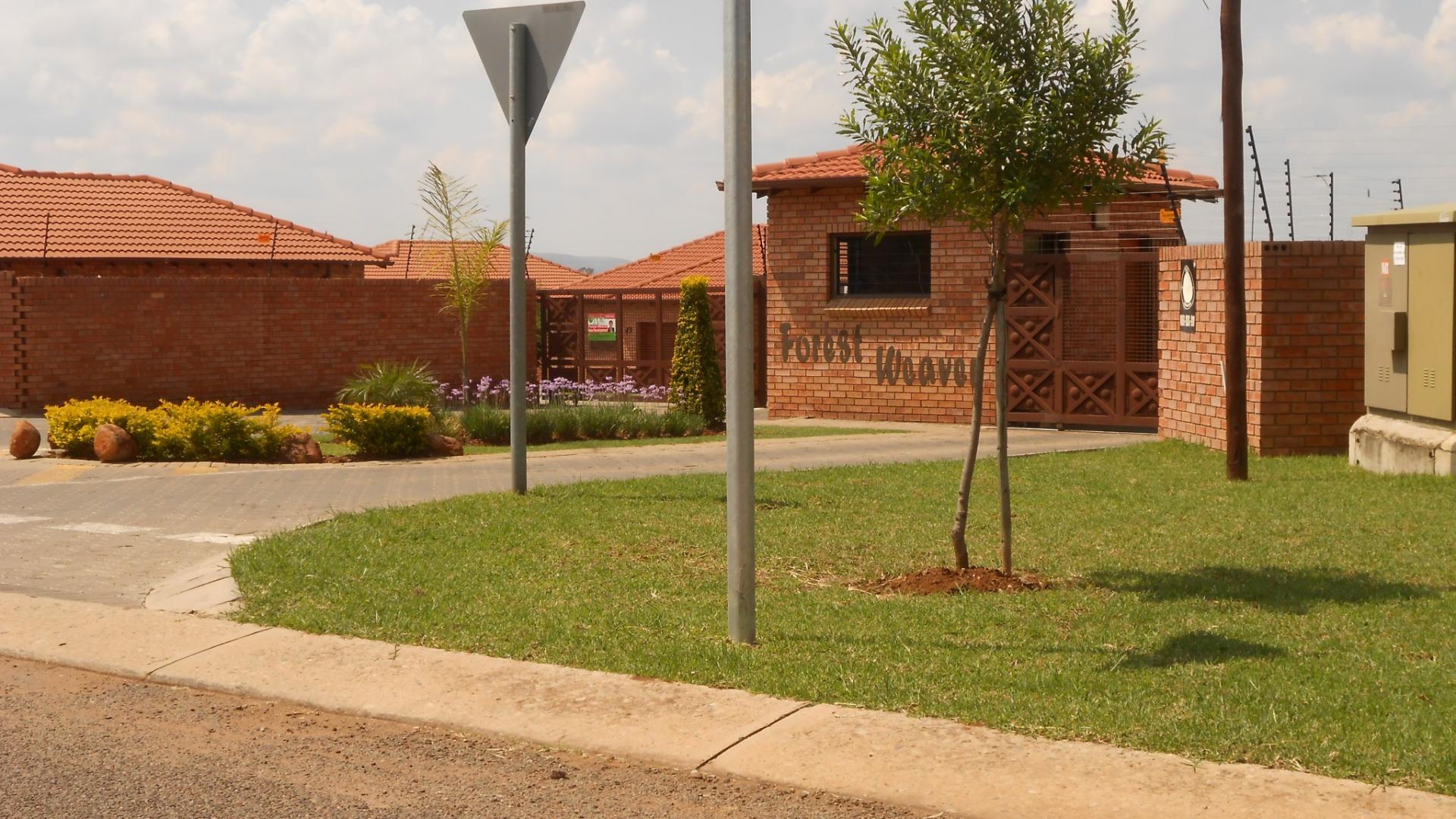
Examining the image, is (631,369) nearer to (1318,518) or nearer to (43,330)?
(43,330)

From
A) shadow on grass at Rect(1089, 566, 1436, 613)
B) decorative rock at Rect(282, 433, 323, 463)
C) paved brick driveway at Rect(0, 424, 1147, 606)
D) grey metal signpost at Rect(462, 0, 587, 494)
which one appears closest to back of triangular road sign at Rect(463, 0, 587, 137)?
grey metal signpost at Rect(462, 0, 587, 494)

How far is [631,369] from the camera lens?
27.5 meters

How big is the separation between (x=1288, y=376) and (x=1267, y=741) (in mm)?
9909

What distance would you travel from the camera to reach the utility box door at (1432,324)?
12000 millimetres

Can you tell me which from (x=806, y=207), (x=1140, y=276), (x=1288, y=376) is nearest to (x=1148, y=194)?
(x=1140, y=276)

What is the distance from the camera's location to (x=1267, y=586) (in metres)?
8.07

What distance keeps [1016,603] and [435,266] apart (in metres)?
26.4

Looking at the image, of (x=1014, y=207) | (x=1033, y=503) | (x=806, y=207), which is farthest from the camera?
(x=806, y=207)

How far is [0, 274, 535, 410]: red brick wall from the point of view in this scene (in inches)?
920

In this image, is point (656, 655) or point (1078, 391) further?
point (1078, 391)

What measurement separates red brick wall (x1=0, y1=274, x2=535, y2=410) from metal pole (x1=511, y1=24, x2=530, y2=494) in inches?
581

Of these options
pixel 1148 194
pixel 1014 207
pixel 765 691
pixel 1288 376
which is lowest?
pixel 765 691

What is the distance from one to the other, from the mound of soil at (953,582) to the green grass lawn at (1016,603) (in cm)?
18

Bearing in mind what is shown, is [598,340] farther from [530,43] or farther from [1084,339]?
[530,43]
